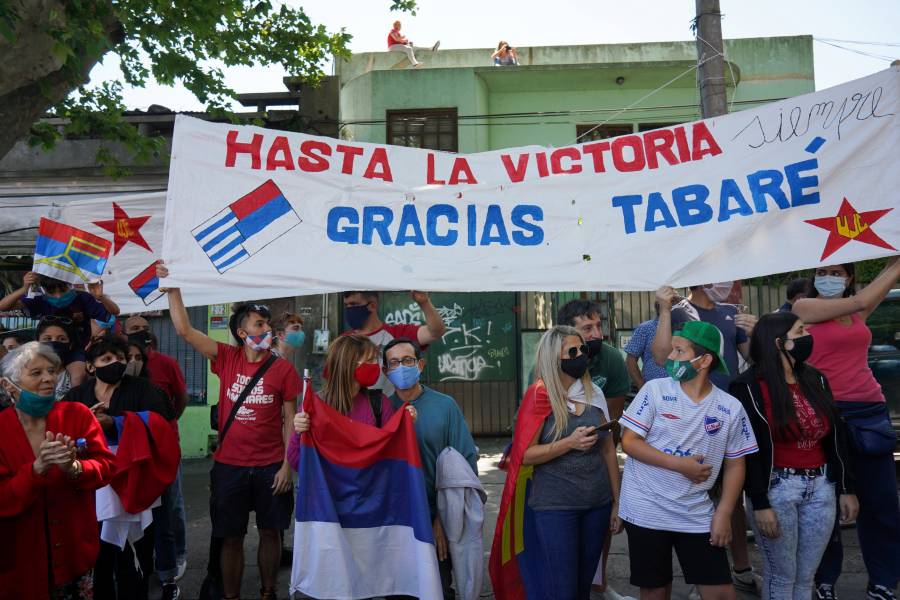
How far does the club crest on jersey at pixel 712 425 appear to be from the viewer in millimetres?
3754

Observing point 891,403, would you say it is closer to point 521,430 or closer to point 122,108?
point 521,430

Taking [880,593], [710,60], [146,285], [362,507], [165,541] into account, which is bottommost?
[880,593]

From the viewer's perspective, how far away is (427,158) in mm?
4840

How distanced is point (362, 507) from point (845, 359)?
9.65ft

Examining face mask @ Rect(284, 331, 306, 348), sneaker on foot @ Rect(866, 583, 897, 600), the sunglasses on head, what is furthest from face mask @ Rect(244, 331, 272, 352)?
sneaker on foot @ Rect(866, 583, 897, 600)

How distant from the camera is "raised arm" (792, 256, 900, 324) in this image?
4.29 meters

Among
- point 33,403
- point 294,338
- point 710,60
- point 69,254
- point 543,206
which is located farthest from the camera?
point 710,60

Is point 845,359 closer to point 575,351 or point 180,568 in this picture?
point 575,351

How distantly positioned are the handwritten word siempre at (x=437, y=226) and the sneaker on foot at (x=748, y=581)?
2.58m

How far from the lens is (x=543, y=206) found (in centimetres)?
474

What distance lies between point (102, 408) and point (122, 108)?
6.43 meters

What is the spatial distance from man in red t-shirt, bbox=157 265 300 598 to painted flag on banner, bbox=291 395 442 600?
57cm

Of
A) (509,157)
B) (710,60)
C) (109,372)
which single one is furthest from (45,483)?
(710,60)

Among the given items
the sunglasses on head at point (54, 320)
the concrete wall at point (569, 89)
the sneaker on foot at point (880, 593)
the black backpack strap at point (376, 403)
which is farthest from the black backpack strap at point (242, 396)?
the concrete wall at point (569, 89)
